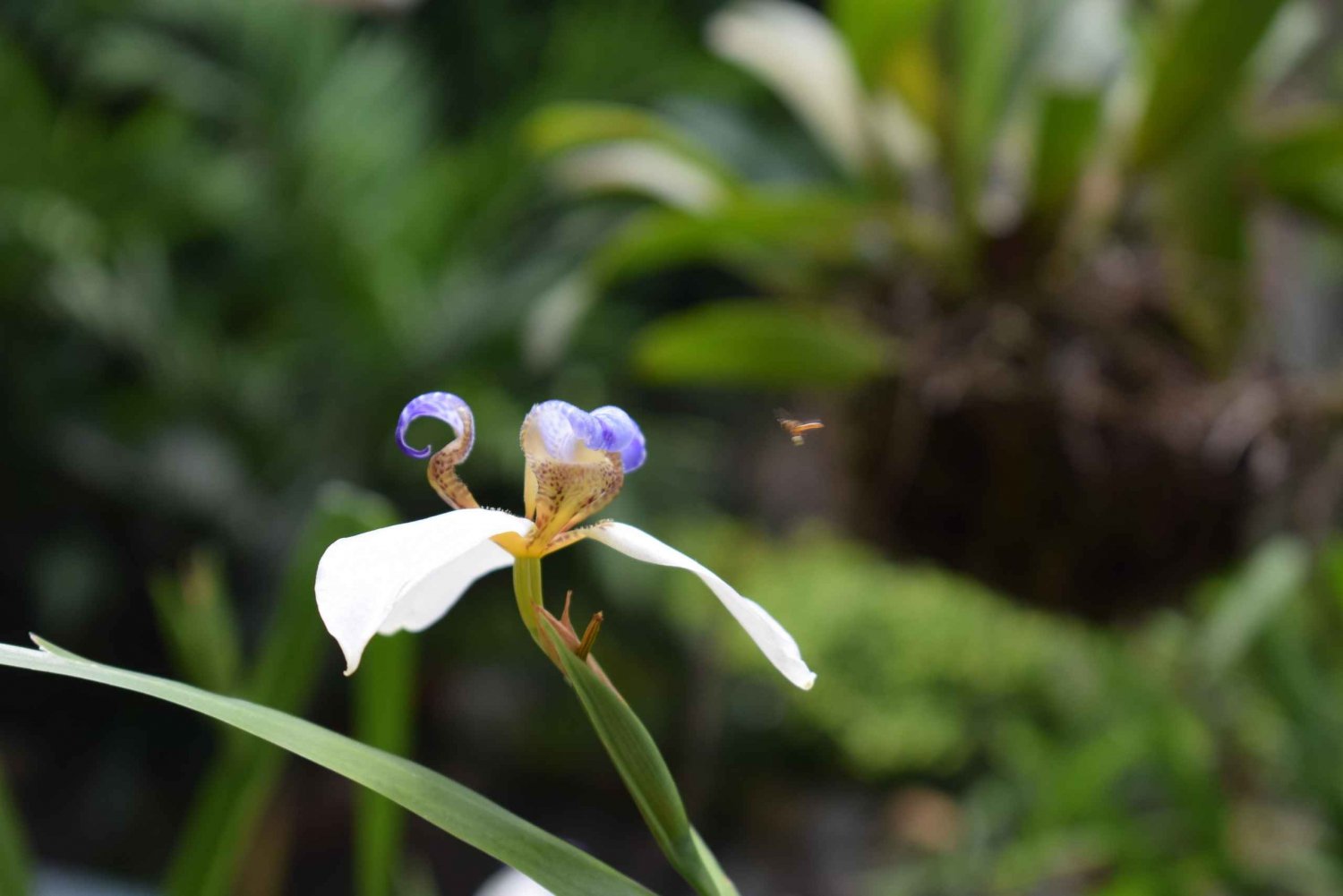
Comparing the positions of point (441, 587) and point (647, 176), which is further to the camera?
point (647, 176)

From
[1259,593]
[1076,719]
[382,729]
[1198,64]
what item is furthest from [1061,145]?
[1076,719]

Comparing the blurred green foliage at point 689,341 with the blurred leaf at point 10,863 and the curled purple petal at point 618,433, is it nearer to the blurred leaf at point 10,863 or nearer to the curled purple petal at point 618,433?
the blurred leaf at point 10,863

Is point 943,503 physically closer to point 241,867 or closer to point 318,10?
point 241,867

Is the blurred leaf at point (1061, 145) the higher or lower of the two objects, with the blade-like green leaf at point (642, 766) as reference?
higher

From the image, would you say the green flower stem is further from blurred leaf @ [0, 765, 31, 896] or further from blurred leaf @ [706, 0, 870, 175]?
blurred leaf @ [706, 0, 870, 175]

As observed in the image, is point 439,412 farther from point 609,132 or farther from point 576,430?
point 609,132

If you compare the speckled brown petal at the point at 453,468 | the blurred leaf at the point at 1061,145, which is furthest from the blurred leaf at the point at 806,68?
the speckled brown petal at the point at 453,468

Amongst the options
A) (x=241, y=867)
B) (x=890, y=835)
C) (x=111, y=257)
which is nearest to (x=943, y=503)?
(x=241, y=867)

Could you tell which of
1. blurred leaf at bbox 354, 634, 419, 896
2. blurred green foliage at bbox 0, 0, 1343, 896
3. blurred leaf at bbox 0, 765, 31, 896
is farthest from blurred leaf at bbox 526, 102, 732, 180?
blurred leaf at bbox 0, 765, 31, 896
